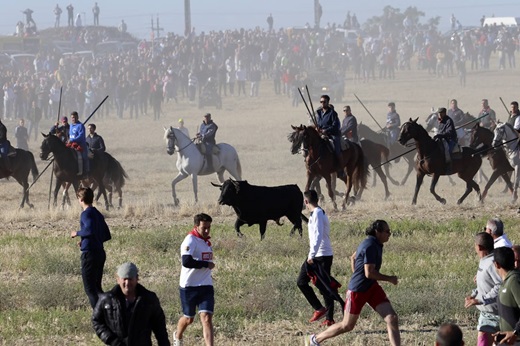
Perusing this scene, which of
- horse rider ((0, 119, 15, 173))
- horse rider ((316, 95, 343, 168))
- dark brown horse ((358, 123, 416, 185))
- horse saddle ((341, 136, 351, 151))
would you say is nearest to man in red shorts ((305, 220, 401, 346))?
horse rider ((316, 95, 343, 168))

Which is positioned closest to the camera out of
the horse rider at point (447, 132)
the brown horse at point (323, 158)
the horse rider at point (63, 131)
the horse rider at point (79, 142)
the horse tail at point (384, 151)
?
the brown horse at point (323, 158)

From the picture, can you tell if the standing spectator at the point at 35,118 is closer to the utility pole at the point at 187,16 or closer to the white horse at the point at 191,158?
the white horse at the point at 191,158

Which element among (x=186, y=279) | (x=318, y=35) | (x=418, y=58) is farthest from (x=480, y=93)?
(x=186, y=279)

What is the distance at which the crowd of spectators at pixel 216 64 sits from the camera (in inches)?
2415

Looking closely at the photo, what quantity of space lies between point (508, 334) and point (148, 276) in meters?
9.54

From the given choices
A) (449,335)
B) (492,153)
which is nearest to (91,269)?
(449,335)

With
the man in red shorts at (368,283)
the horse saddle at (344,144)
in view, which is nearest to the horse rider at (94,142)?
the horse saddle at (344,144)

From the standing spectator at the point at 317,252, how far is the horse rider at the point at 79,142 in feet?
44.6

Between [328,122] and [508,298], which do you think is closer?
[508,298]

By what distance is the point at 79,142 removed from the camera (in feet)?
94.2

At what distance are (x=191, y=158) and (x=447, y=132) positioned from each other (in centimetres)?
653

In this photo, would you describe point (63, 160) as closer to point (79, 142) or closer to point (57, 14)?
point (79, 142)

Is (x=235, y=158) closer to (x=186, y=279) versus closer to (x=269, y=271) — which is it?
(x=269, y=271)

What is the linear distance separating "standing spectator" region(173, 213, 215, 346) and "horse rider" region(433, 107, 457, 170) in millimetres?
15012
